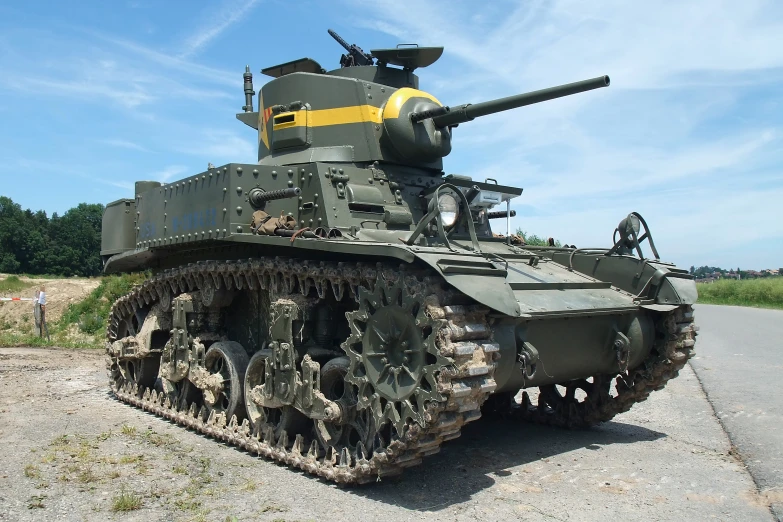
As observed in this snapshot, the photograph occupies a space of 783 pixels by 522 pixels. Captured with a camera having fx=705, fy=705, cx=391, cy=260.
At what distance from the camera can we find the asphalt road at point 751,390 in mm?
7227

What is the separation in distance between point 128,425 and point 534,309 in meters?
5.62

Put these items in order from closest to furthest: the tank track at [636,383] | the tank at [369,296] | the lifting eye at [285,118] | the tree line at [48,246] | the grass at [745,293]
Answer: the tank at [369,296] < the tank track at [636,383] < the lifting eye at [285,118] < the grass at [745,293] < the tree line at [48,246]

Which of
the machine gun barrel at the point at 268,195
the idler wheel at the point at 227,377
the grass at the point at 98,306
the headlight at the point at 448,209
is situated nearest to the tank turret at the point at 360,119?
the machine gun barrel at the point at 268,195

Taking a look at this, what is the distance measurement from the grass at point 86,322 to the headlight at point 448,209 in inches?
548

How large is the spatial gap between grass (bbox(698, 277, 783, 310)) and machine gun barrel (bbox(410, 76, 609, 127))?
35933 mm

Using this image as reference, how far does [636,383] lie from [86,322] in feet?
61.4

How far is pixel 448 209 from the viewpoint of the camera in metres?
7.80

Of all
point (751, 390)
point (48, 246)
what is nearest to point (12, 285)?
point (751, 390)

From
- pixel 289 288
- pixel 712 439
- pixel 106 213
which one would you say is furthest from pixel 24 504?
pixel 712 439

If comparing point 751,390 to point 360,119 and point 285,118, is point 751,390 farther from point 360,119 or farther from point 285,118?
point 285,118

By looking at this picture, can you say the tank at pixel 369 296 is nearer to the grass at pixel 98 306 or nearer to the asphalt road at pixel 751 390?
the asphalt road at pixel 751 390

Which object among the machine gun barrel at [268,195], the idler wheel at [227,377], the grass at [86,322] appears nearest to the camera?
the machine gun barrel at [268,195]

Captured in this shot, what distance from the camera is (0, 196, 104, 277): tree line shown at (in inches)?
2904

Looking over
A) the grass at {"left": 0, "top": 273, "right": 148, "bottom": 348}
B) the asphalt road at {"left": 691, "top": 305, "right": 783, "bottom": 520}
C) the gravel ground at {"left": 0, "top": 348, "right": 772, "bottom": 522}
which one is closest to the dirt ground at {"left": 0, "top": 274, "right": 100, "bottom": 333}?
the grass at {"left": 0, "top": 273, "right": 148, "bottom": 348}
